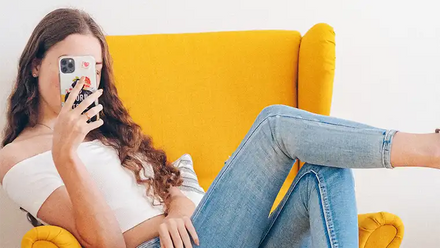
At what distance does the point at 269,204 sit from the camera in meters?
1.18

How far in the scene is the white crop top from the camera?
1230mm

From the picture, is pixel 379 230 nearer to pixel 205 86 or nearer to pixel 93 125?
pixel 93 125

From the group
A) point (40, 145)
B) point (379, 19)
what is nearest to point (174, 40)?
point (40, 145)

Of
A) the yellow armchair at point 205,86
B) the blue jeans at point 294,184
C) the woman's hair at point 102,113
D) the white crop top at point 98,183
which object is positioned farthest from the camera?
the yellow armchair at point 205,86

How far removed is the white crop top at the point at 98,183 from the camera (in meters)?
1.23

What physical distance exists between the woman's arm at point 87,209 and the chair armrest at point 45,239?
0.15ft

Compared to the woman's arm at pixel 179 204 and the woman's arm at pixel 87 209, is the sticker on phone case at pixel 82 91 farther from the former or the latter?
the woman's arm at pixel 179 204

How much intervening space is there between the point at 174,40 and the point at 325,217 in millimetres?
1028

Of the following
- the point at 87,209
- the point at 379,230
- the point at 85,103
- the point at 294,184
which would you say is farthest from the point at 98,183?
the point at 379,230

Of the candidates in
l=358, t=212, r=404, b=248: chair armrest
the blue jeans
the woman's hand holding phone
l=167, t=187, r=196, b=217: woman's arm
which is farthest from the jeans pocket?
l=358, t=212, r=404, b=248: chair armrest

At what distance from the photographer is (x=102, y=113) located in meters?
1.49

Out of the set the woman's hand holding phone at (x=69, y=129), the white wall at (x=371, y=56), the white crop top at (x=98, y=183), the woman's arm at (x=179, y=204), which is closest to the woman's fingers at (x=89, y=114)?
the woman's hand holding phone at (x=69, y=129)

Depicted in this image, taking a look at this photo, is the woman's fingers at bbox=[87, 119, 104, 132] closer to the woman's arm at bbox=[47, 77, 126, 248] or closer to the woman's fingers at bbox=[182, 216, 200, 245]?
the woman's arm at bbox=[47, 77, 126, 248]

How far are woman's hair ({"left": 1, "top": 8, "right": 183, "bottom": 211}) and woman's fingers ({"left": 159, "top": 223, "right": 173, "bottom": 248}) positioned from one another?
18 centimetres
